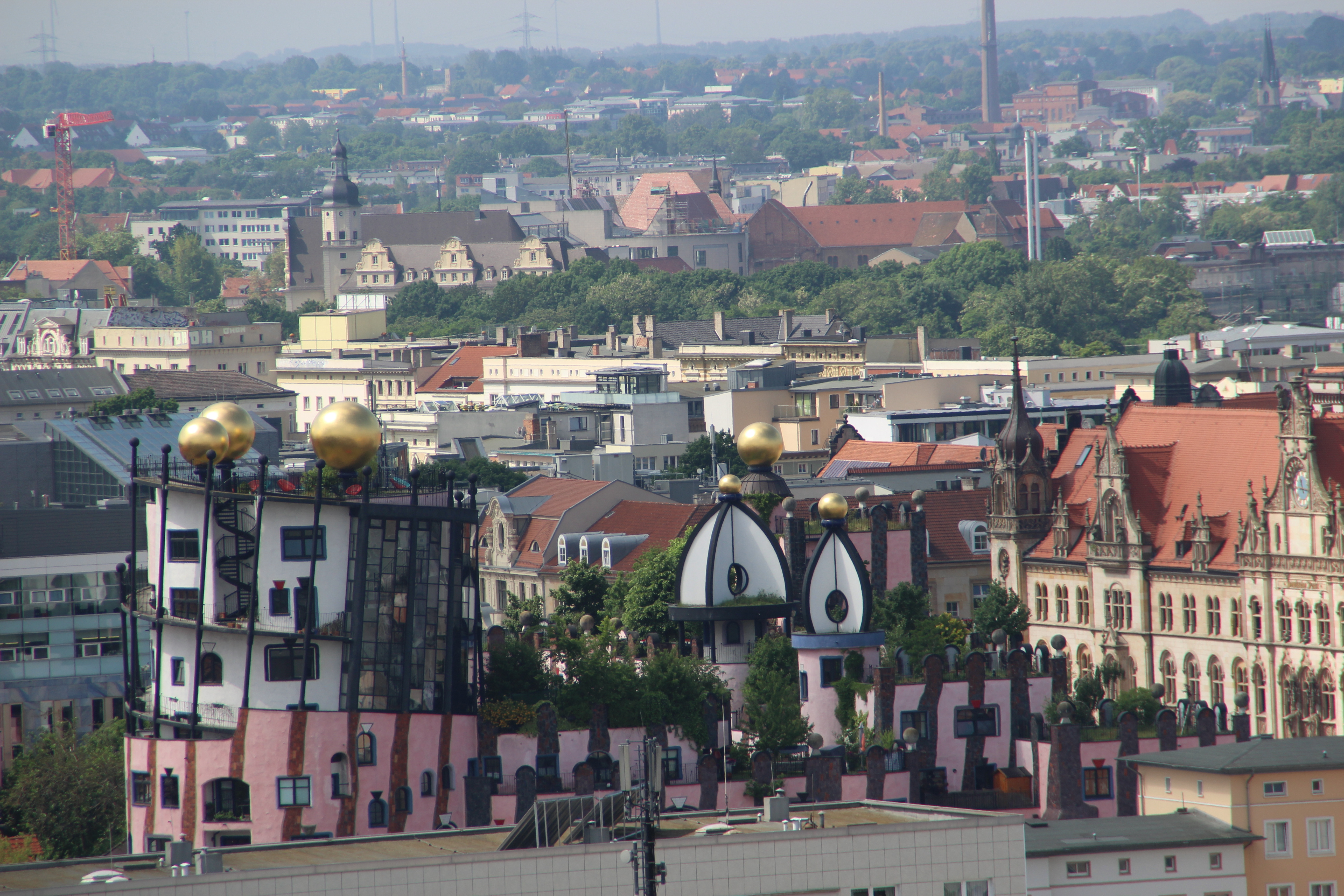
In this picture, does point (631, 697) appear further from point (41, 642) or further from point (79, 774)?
point (41, 642)

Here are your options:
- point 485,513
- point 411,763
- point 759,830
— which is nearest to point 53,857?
point 411,763

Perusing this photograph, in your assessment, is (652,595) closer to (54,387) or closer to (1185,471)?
(1185,471)

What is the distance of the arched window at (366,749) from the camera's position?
7169 centimetres

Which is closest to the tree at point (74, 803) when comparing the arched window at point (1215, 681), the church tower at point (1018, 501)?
the arched window at point (1215, 681)

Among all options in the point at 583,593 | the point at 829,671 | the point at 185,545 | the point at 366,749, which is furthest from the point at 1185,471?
the point at 185,545

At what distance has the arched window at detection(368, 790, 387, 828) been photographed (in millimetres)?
71438

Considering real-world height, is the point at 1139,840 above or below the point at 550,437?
below

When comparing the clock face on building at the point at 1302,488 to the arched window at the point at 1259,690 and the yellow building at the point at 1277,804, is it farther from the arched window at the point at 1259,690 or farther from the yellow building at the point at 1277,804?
the yellow building at the point at 1277,804

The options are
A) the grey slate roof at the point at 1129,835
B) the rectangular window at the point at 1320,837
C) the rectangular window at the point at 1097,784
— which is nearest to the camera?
the grey slate roof at the point at 1129,835

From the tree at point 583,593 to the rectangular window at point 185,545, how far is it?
25.4 metres

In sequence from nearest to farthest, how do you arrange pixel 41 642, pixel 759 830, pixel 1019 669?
pixel 759 830, pixel 1019 669, pixel 41 642

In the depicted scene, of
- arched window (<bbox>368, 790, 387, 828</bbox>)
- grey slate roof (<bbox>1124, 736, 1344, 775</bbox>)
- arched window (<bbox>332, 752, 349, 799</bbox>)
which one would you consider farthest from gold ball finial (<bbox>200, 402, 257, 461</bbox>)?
grey slate roof (<bbox>1124, 736, 1344, 775</bbox>)

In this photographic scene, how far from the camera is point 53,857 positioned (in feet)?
239

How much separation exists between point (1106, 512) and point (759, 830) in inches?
1836
